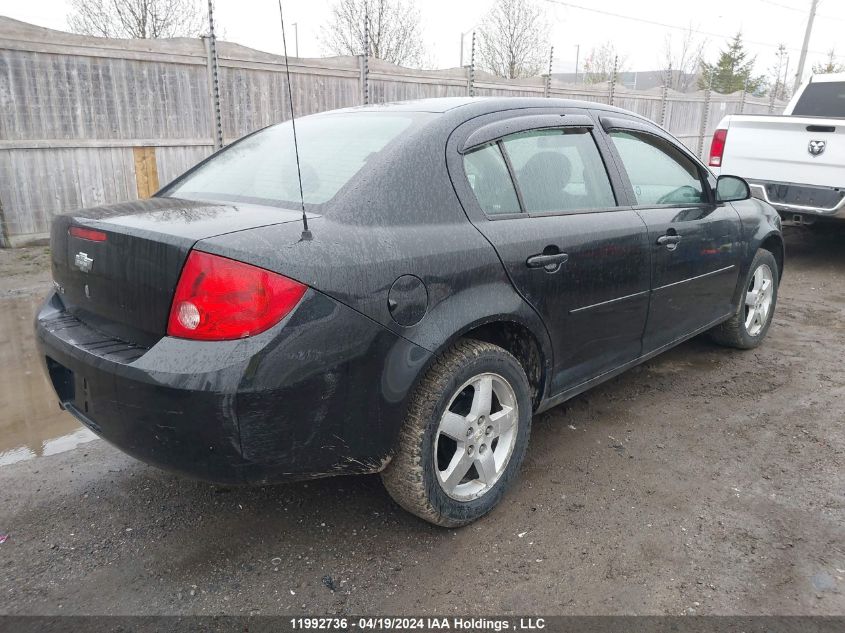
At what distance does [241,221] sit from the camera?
86.2 inches

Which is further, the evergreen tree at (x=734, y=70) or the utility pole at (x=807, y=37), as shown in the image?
the evergreen tree at (x=734, y=70)

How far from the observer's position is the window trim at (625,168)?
3.30 metres

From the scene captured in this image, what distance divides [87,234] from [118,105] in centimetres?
656

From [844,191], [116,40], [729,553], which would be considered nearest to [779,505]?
[729,553]

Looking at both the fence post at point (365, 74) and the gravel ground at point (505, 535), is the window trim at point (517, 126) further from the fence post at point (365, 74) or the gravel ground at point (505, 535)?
the fence post at point (365, 74)

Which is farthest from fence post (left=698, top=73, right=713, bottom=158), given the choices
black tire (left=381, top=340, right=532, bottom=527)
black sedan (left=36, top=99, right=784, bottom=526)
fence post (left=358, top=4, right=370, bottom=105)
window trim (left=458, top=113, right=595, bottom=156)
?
black tire (left=381, top=340, right=532, bottom=527)

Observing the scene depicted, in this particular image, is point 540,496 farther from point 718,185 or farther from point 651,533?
point 718,185

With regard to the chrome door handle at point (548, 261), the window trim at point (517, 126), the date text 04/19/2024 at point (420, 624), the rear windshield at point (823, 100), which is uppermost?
the rear windshield at point (823, 100)

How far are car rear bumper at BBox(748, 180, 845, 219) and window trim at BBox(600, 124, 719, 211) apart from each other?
3527 mm

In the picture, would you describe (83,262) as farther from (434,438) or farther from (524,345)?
(524,345)

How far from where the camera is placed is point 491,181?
2.68 m

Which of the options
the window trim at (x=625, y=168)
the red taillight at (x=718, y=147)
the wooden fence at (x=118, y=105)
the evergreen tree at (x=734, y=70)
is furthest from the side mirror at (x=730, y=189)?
the evergreen tree at (x=734, y=70)

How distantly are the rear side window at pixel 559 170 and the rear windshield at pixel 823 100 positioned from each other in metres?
6.41

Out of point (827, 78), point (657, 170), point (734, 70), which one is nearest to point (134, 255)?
point (657, 170)
